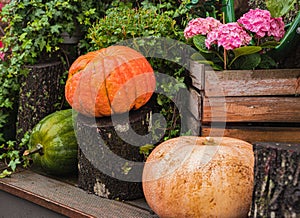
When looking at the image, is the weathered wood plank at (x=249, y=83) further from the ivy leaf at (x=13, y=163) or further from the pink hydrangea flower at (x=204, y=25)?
the ivy leaf at (x=13, y=163)

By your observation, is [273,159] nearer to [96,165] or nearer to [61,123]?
[96,165]

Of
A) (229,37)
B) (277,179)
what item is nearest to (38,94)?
(229,37)

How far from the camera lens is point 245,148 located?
6.82ft

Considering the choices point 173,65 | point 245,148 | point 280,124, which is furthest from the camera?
point 173,65

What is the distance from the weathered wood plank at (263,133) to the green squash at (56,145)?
33.4 inches

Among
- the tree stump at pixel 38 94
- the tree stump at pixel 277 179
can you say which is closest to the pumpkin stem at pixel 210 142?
the tree stump at pixel 277 179

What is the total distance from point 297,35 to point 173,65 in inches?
25.9

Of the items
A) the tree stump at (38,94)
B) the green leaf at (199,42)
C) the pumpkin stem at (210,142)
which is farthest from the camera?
the tree stump at (38,94)

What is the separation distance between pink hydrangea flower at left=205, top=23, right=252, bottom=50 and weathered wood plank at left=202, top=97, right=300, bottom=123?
0.82 ft

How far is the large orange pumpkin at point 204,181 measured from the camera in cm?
195

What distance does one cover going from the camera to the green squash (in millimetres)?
2800

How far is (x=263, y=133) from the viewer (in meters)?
2.35

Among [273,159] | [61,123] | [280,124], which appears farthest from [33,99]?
[273,159]

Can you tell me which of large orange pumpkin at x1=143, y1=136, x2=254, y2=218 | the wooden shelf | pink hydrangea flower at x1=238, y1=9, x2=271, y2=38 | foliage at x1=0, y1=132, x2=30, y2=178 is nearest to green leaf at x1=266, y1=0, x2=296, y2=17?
pink hydrangea flower at x1=238, y1=9, x2=271, y2=38
